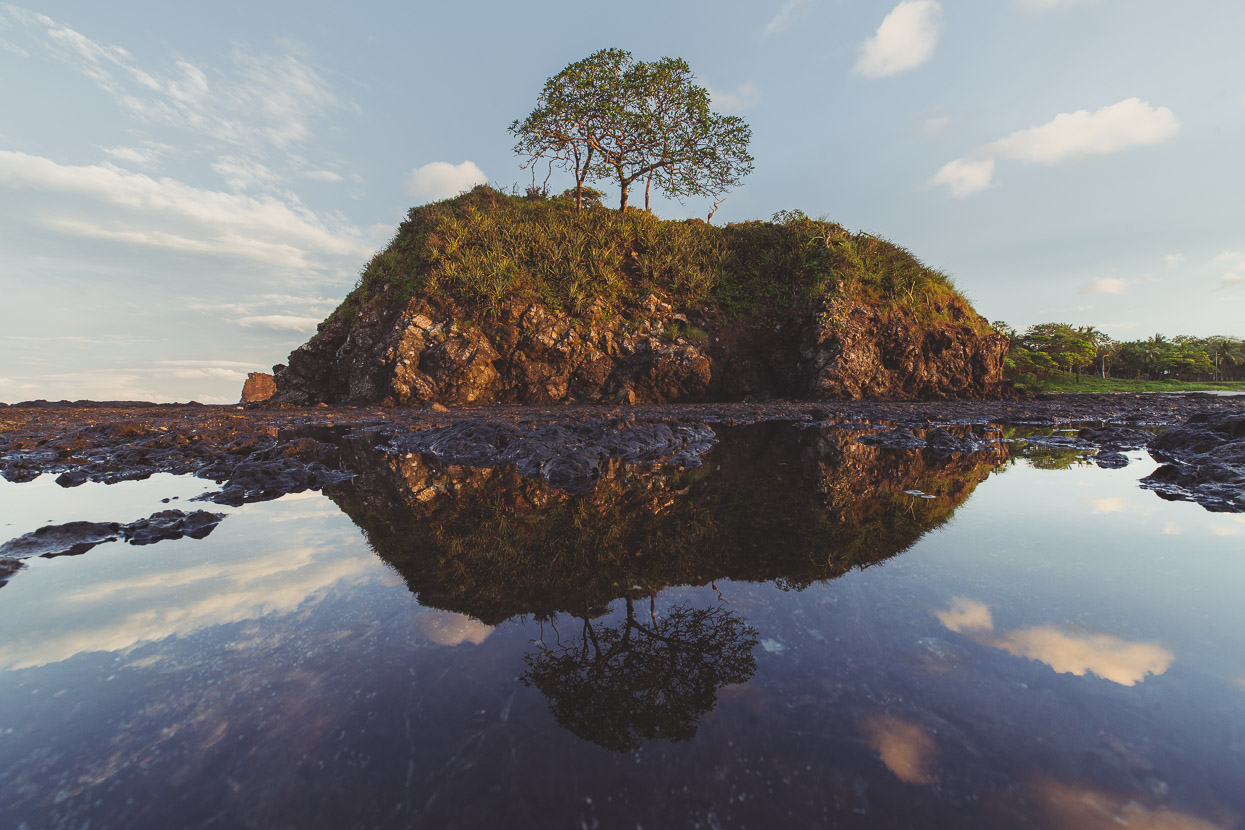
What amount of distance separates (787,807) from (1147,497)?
18.6 feet

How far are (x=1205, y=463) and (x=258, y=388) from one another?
28.6 metres

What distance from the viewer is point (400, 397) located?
1711cm

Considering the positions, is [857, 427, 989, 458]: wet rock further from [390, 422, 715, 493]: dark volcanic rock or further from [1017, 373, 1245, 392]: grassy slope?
[1017, 373, 1245, 392]: grassy slope

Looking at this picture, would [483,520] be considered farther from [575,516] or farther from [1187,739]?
[1187,739]

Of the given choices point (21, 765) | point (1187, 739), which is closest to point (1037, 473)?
point (1187, 739)

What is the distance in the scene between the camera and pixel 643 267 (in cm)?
2045

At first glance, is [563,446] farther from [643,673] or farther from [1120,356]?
[1120,356]

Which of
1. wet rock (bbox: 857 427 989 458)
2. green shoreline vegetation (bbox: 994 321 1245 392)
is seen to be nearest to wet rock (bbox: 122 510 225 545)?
wet rock (bbox: 857 427 989 458)

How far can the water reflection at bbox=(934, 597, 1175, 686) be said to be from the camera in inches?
76.6

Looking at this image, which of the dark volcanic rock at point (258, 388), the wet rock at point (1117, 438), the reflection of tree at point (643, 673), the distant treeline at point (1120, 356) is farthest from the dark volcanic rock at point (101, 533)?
the distant treeline at point (1120, 356)

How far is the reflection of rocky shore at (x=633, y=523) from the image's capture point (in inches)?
113

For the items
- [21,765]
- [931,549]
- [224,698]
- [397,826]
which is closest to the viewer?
[397,826]

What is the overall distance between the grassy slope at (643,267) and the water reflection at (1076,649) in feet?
57.5

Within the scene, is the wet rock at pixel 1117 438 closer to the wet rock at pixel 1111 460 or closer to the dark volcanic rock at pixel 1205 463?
the dark volcanic rock at pixel 1205 463
